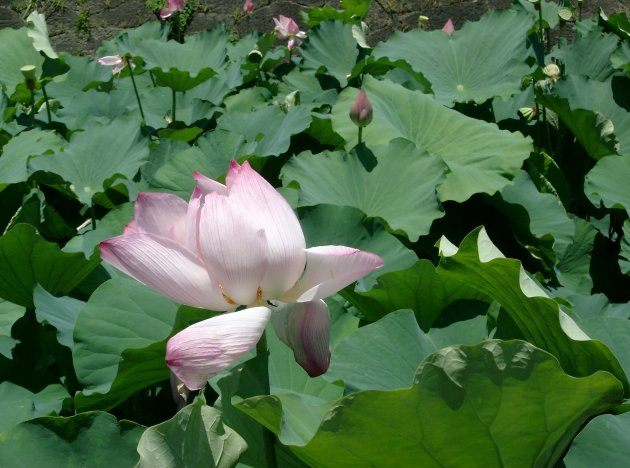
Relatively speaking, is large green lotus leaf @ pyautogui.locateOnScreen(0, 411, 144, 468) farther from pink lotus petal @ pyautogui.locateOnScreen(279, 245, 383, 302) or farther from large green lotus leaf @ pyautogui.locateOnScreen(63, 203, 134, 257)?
large green lotus leaf @ pyautogui.locateOnScreen(63, 203, 134, 257)

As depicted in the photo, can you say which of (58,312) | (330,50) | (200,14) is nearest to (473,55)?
(330,50)

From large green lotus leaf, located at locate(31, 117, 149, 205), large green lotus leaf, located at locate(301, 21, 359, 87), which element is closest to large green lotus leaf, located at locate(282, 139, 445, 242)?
large green lotus leaf, located at locate(31, 117, 149, 205)

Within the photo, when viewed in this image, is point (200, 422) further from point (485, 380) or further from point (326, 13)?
point (326, 13)

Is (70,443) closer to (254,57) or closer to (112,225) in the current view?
(112,225)

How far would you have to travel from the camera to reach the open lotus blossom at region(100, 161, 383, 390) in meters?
0.61

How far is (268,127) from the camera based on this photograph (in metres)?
1.83

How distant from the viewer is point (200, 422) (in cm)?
60

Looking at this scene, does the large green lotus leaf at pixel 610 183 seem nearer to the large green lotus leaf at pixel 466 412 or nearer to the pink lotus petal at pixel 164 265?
the large green lotus leaf at pixel 466 412

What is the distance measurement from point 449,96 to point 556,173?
48 centimetres

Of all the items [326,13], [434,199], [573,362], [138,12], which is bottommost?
[138,12]

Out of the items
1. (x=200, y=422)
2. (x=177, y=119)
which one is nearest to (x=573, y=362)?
(x=200, y=422)

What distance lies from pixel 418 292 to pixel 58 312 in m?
0.45

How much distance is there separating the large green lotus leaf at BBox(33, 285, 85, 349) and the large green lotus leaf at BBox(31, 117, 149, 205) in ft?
1.77

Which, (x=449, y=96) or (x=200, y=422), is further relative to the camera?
(x=449, y=96)
